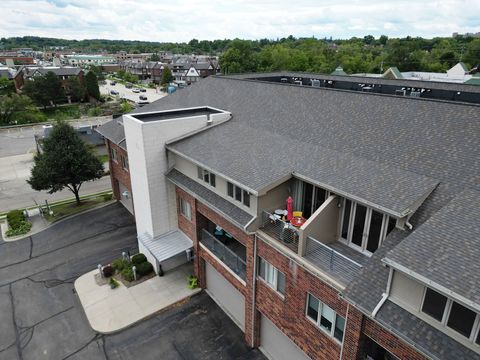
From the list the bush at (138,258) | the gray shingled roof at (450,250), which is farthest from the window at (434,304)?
the bush at (138,258)

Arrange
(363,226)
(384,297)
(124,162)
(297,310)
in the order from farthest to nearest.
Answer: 1. (124,162)
2. (297,310)
3. (363,226)
4. (384,297)

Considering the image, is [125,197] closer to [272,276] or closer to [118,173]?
[118,173]

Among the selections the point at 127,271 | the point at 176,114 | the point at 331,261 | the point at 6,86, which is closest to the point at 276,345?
the point at 331,261

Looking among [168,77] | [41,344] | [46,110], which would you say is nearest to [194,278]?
[41,344]

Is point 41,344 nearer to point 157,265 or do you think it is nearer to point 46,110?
point 157,265

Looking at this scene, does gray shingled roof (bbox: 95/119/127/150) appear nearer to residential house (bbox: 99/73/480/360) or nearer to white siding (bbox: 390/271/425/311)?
residential house (bbox: 99/73/480/360)

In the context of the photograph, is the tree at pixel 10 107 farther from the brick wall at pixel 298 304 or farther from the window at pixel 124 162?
the brick wall at pixel 298 304

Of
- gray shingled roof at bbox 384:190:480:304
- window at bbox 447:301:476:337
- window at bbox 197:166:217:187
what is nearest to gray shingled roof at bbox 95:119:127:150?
window at bbox 197:166:217:187
